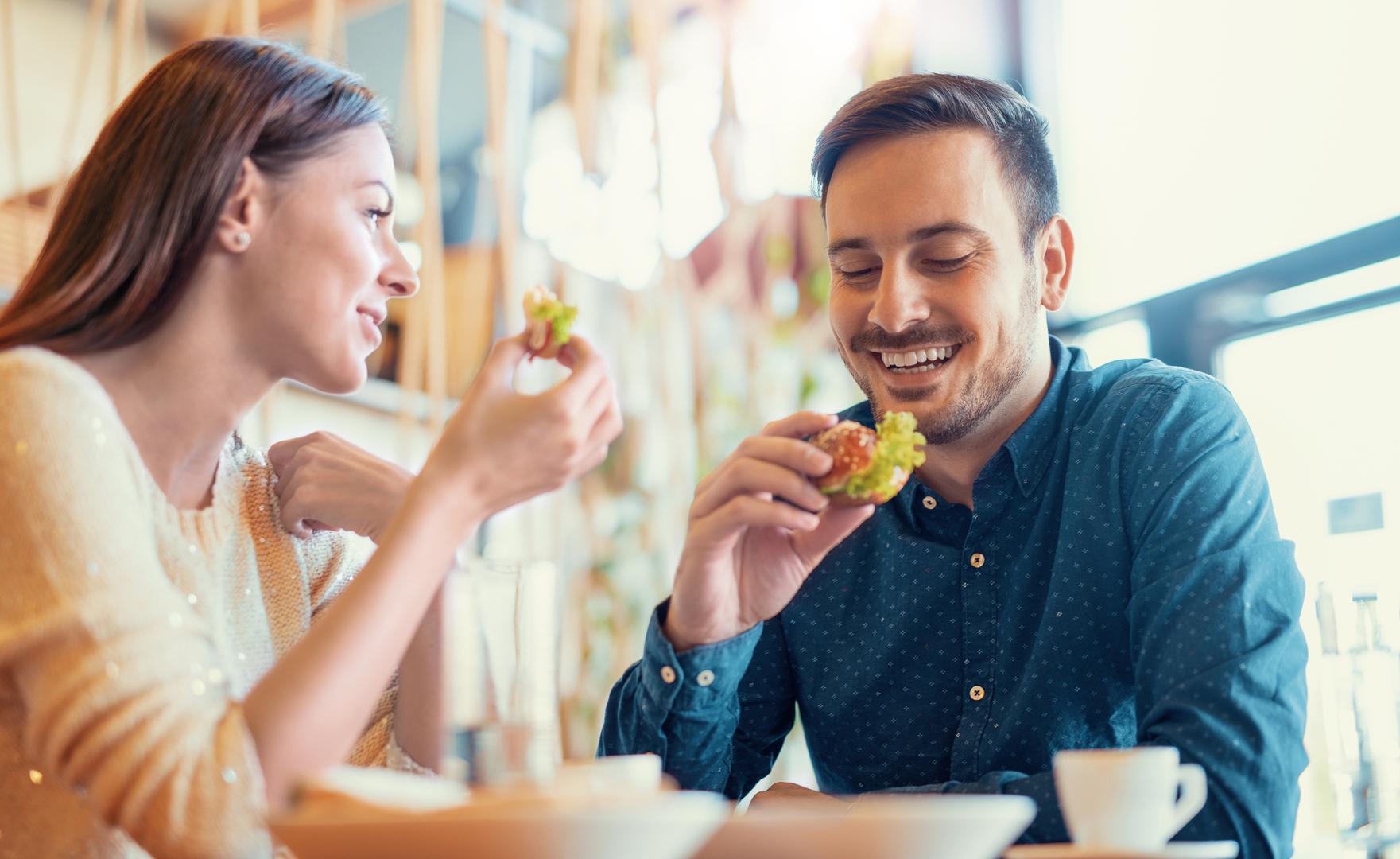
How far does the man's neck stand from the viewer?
73.5 inches

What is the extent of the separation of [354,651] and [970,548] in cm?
99

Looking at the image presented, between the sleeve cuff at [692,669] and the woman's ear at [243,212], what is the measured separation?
2.16 ft

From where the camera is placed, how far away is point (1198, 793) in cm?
95

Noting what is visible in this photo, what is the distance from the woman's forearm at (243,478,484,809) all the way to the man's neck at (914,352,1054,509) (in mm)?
953

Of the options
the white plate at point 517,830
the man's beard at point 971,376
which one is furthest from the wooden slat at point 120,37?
the white plate at point 517,830

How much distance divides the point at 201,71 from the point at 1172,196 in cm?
296

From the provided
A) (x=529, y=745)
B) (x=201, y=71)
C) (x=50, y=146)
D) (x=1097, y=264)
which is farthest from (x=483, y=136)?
(x=529, y=745)

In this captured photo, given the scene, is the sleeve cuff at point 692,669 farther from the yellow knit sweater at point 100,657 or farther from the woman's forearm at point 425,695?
the yellow knit sweater at point 100,657

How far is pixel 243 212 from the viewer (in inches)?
55.3

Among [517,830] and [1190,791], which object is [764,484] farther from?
[517,830]

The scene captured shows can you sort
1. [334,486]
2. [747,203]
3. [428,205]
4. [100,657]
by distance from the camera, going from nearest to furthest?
[100,657]
[334,486]
[428,205]
[747,203]

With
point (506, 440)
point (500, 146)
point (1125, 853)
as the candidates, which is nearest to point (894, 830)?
point (1125, 853)

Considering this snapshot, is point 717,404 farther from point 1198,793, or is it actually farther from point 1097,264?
point 1198,793

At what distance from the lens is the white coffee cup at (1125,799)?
0.92 meters
